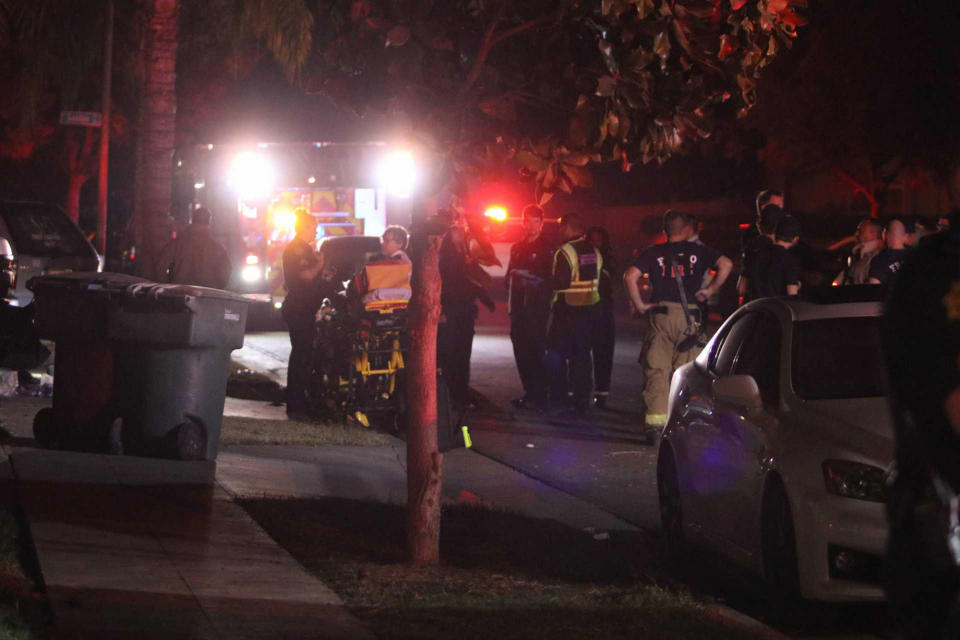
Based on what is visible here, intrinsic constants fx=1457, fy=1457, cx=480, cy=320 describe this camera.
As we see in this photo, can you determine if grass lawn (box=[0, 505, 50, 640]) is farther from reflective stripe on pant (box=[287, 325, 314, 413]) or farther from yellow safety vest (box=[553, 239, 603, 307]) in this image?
yellow safety vest (box=[553, 239, 603, 307])

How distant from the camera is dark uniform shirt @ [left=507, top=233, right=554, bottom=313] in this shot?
14.2 metres

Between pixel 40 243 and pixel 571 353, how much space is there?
6624mm

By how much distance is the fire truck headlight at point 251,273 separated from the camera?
83.0ft

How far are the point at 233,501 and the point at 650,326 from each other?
4.64 metres

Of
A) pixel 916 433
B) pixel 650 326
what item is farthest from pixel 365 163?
pixel 916 433

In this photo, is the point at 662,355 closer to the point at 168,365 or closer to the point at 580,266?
the point at 580,266

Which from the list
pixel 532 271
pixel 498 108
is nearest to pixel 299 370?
pixel 532 271

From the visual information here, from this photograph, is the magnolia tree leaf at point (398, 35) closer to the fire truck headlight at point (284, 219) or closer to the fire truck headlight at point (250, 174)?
the fire truck headlight at point (250, 174)

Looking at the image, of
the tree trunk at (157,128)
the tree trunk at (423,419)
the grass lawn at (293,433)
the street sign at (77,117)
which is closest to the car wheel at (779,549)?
the tree trunk at (423,419)

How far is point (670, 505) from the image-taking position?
7.88 metres

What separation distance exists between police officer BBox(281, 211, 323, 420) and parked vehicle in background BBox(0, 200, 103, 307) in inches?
158

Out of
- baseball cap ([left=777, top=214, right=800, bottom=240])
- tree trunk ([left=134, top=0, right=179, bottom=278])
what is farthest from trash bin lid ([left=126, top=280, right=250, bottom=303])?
tree trunk ([left=134, top=0, right=179, bottom=278])

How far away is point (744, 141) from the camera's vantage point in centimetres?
4569

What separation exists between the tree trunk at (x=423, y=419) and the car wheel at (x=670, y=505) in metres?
1.32
